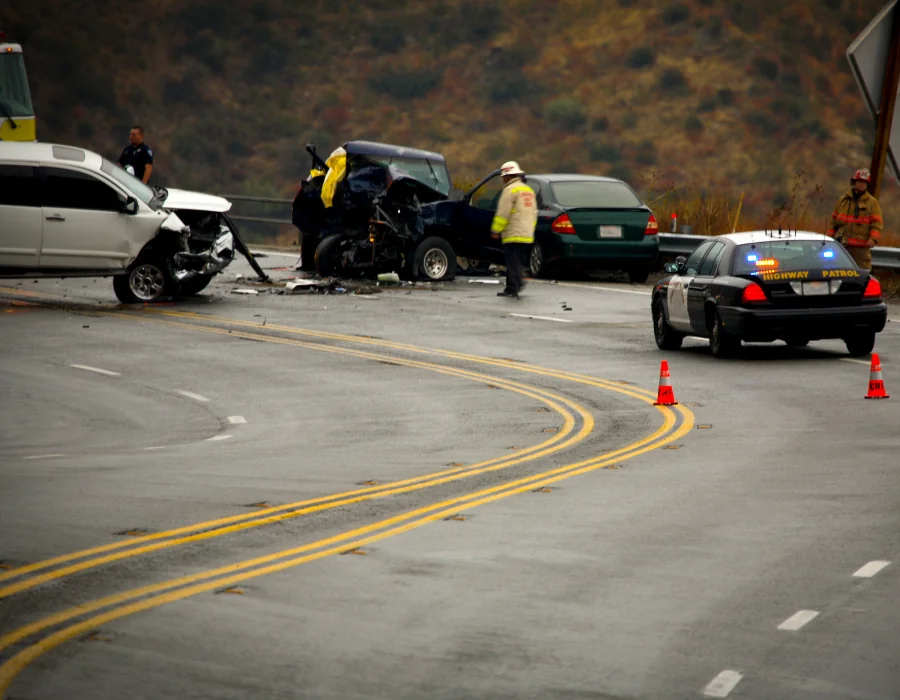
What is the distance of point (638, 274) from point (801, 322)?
424 inches

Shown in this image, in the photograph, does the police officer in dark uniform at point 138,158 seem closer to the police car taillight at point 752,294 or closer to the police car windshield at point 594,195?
the police car windshield at point 594,195

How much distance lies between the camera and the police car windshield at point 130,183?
24.0m

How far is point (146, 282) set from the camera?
952 inches

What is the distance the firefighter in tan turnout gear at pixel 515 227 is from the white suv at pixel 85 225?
4.27 m

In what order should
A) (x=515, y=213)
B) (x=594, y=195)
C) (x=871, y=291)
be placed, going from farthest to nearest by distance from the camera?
(x=594, y=195)
(x=515, y=213)
(x=871, y=291)

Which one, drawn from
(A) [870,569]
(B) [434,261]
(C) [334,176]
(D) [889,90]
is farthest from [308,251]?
(A) [870,569]

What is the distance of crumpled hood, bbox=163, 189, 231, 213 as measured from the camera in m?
24.3

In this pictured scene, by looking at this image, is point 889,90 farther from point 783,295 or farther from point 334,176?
point 334,176

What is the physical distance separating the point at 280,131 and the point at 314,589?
80957 millimetres

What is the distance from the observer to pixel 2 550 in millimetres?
8594

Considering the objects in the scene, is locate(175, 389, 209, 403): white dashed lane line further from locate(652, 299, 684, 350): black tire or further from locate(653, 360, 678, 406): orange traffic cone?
locate(652, 299, 684, 350): black tire

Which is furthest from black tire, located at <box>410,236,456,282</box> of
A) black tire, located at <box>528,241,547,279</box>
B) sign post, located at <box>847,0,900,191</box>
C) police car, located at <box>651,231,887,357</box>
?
police car, located at <box>651,231,887,357</box>

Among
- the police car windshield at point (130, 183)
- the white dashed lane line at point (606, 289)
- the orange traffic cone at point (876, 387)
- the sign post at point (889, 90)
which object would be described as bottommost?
the orange traffic cone at point (876, 387)

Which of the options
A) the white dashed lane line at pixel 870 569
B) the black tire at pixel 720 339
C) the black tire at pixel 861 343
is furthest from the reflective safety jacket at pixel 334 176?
the white dashed lane line at pixel 870 569
